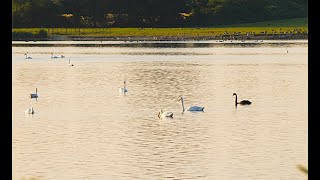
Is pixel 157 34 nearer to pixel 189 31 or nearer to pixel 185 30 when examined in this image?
pixel 189 31

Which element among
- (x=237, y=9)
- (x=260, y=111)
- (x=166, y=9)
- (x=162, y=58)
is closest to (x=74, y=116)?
(x=260, y=111)

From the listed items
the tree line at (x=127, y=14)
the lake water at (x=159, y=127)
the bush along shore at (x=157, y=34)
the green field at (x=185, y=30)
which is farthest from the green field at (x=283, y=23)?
Result: the lake water at (x=159, y=127)

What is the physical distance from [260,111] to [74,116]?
7194 millimetres

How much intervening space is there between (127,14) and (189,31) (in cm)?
1625

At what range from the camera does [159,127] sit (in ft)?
96.9

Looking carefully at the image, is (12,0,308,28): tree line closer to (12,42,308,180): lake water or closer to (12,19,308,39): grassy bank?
(12,19,308,39): grassy bank

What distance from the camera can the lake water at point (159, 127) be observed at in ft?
65.8

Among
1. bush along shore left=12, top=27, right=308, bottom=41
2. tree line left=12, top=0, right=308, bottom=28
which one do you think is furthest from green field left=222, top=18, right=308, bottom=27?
bush along shore left=12, top=27, right=308, bottom=41

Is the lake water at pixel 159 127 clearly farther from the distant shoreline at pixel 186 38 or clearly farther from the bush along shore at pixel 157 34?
the bush along shore at pixel 157 34

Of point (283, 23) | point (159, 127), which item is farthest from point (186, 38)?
point (159, 127)

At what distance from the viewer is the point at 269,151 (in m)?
22.8

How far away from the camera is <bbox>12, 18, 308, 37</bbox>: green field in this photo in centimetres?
15725

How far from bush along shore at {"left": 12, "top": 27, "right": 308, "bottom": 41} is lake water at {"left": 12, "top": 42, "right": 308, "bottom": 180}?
85680mm
